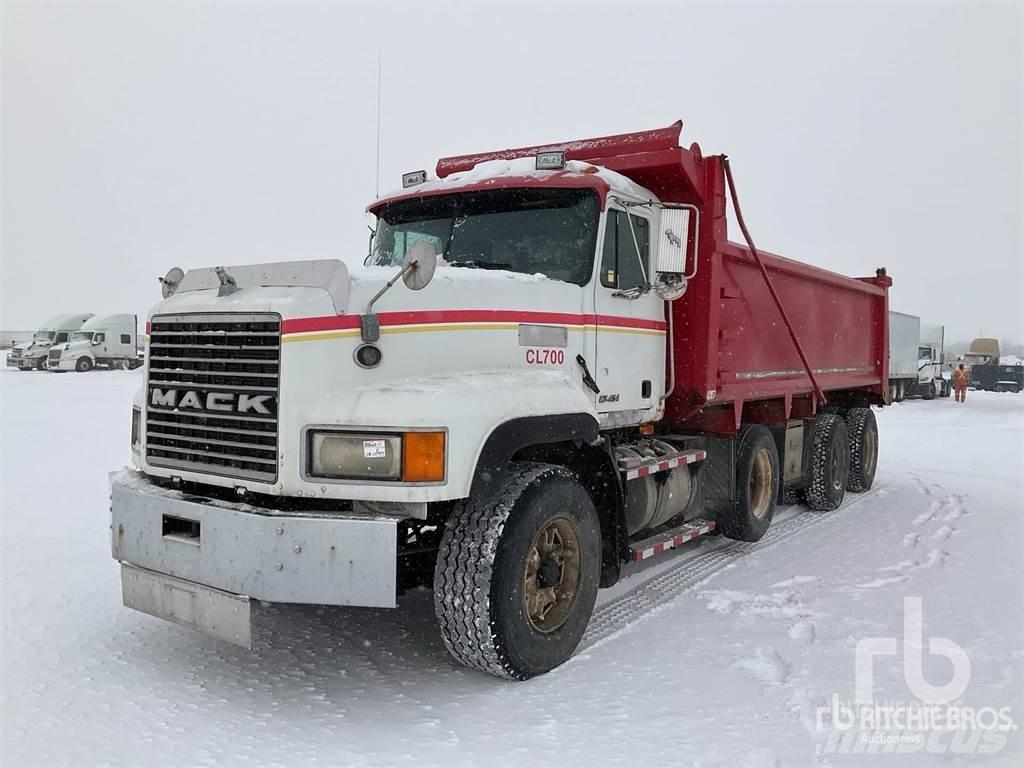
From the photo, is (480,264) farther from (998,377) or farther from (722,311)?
(998,377)

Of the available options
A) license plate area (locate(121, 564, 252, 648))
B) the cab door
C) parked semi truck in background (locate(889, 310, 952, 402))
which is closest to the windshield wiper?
the cab door

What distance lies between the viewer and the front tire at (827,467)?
8969 millimetres

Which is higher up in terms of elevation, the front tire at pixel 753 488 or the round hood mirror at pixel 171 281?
the round hood mirror at pixel 171 281

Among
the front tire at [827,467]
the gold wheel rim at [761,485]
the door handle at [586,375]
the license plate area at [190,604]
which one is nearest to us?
the license plate area at [190,604]

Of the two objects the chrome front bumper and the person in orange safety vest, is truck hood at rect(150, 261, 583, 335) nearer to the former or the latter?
the chrome front bumper

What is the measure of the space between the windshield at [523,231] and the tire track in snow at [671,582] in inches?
82.5

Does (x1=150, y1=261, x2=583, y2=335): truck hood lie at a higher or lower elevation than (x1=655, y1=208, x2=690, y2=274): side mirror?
lower

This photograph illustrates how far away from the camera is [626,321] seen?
213 inches

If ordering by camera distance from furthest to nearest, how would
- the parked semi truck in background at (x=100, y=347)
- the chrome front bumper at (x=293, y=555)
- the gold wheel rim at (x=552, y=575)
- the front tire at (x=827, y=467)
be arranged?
the parked semi truck in background at (x=100, y=347)
the front tire at (x=827, y=467)
the gold wheel rim at (x=552, y=575)
the chrome front bumper at (x=293, y=555)

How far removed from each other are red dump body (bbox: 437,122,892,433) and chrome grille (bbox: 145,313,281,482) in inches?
122

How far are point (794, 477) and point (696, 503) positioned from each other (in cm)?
234

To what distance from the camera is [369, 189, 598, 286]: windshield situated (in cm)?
506

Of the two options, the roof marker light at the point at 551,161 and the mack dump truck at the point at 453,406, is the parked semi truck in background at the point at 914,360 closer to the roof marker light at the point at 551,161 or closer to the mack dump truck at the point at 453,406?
the mack dump truck at the point at 453,406

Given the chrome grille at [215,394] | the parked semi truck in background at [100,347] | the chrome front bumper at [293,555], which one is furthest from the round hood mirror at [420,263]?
the parked semi truck in background at [100,347]
